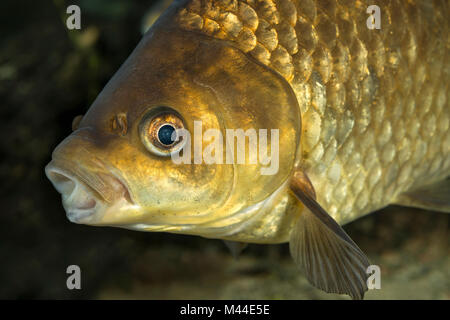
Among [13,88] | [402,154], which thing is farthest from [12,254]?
[402,154]

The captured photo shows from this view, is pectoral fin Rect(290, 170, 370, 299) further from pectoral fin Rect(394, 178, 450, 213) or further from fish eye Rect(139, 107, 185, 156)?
pectoral fin Rect(394, 178, 450, 213)

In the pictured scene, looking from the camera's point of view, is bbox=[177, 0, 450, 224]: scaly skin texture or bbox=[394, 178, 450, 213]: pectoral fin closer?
bbox=[177, 0, 450, 224]: scaly skin texture

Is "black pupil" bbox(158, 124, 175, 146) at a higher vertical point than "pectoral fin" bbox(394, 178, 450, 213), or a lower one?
higher

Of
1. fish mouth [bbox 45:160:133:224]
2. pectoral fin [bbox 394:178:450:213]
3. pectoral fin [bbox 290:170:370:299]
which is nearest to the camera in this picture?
fish mouth [bbox 45:160:133:224]

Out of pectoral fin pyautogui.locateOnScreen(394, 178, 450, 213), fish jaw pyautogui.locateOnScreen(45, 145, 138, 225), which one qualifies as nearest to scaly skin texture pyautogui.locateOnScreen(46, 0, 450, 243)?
fish jaw pyautogui.locateOnScreen(45, 145, 138, 225)

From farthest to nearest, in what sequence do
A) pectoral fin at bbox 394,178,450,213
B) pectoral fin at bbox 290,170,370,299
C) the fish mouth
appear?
pectoral fin at bbox 394,178,450,213, pectoral fin at bbox 290,170,370,299, the fish mouth

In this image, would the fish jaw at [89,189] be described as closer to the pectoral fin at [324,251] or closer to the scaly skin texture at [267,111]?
the scaly skin texture at [267,111]

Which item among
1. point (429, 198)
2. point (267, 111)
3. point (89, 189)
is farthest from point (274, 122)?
point (429, 198)
